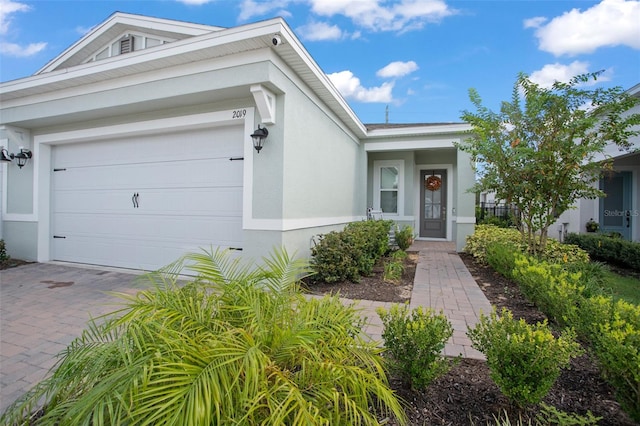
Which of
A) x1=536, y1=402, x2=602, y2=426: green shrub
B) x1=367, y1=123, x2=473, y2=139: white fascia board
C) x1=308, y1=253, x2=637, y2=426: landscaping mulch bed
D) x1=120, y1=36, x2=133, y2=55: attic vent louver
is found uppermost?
x1=120, y1=36, x2=133, y2=55: attic vent louver

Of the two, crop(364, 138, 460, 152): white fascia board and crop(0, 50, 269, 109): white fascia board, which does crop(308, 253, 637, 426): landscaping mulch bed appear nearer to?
A: crop(0, 50, 269, 109): white fascia board

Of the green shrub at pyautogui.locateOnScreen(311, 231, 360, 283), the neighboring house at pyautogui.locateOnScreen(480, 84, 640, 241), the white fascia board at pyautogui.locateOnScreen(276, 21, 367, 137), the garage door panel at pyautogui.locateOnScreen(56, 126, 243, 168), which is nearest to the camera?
the white fascia board at pyautogui.locateOnScreen(276, 21, 367, 137)

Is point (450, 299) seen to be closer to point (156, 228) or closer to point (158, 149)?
point (156, 228)

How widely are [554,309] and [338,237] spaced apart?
2.96 m

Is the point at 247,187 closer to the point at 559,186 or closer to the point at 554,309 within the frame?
the point at 554,309

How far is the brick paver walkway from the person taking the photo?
2.56m

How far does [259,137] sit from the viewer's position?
14.6ft

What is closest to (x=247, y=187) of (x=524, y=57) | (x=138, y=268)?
(x=138, y=268)

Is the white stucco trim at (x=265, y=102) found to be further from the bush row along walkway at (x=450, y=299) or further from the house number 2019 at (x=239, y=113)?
the bush row along walkway at (x=450, y=299)

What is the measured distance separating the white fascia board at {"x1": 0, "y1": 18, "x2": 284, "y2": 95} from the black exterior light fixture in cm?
113

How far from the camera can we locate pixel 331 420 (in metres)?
1.33

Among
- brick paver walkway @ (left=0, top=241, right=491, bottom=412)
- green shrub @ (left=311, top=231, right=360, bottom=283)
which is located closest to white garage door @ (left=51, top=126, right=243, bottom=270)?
brick paver walkway @ (left=0, top=241, right=491, bottom=412)

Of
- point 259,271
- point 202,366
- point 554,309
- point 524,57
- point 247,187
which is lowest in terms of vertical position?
point 554,309

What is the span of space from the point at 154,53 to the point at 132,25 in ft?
5.18
